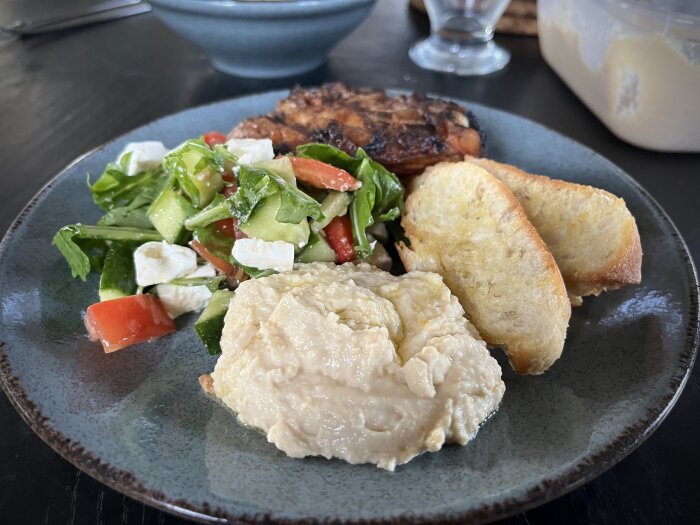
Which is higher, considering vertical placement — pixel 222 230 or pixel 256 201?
pixel 256 201

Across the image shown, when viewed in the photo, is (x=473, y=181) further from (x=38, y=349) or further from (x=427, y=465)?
(x=38, y=349)

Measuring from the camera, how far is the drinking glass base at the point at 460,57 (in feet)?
15.4

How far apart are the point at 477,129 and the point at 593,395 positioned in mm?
1434

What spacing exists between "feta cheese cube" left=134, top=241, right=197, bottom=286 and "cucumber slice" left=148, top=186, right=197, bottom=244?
0.04 meters

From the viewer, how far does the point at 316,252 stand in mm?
2439

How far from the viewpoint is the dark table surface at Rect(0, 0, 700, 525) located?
1885 mm

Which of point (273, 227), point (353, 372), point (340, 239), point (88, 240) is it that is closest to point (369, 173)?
point (340, 239)

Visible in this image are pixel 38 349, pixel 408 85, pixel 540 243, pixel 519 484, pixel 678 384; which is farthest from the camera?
pixel 408 85

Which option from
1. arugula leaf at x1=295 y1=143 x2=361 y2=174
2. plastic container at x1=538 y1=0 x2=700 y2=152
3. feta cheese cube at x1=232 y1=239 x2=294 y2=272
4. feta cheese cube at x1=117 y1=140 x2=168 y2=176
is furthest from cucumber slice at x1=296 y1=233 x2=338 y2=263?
plastic container at x1=538 y1=0 x2=700 y2=152

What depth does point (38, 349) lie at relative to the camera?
2053 millimetres

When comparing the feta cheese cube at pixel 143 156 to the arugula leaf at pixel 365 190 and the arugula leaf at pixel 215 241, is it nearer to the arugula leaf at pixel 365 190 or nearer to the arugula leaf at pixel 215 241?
the arugula leaf at pixel 215 241

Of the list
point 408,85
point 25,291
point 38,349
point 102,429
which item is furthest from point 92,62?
point 102,429

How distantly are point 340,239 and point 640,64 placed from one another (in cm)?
195

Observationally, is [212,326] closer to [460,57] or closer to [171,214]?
[171,214]
